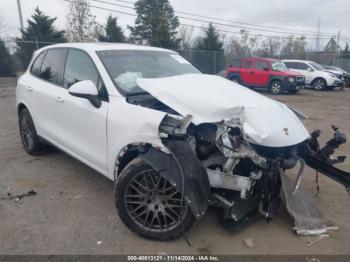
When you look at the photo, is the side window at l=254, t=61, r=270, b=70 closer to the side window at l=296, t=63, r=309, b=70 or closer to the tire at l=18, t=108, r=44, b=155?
the side window at l=296, t=63, r=309, b=70

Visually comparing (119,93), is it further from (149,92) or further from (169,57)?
(169,57)

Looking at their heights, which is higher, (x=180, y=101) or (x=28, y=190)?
(x=180, y=101)

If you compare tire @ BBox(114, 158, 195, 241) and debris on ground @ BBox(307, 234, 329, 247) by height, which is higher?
tire @ BBox(114, 158, 195, 241)

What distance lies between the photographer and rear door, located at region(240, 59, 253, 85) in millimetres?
16500

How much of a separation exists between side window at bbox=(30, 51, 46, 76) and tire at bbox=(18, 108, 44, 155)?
61 cm

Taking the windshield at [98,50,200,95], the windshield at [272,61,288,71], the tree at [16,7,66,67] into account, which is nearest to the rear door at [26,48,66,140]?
the windshield at [98,50,200,95]

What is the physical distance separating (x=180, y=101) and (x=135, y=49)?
153 cm

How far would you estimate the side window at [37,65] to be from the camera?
494 cm

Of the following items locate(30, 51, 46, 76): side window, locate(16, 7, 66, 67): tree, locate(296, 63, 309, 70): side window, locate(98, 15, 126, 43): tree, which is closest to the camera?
locate(30, 51, 46, 76): side window

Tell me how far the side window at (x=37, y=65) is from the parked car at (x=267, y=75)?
12.9 metres

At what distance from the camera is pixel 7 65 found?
20.6m

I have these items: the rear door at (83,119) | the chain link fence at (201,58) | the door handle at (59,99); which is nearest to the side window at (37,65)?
the rear door at (83,119)

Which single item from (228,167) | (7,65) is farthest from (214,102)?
(7,65)

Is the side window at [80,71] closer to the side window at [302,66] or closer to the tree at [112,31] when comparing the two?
the side window at [302,66]
